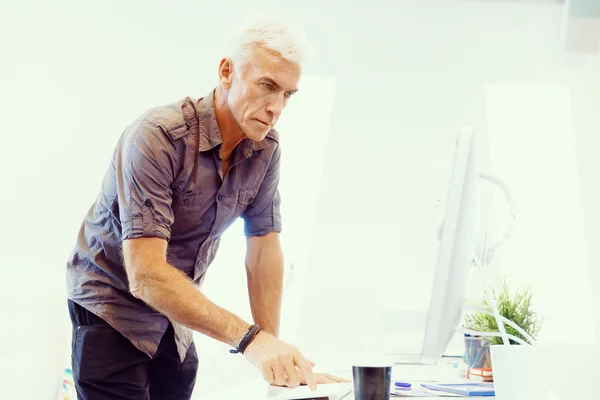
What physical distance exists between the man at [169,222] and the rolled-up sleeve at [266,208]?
0.11 ft

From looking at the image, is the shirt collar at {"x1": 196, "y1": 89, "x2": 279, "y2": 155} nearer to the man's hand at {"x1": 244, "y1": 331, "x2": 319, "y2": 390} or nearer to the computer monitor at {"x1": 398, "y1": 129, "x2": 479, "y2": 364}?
the man's hand at {"x1": 244, "y1": 331, "x2": 319, "y2": 390}

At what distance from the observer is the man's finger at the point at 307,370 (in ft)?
3.42

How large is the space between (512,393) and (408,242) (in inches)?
86.6

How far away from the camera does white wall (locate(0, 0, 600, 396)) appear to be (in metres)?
3.08

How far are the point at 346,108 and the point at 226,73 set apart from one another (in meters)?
1.79

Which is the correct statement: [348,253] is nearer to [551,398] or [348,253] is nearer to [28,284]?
[28,284]

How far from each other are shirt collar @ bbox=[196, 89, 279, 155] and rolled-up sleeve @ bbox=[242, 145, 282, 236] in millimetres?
91

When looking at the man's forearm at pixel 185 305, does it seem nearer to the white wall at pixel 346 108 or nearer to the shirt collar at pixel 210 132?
the shirt collar at pixel 210 132

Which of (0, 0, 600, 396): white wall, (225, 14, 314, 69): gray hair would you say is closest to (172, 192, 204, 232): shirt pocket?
(225, 14, 314, 69): gray hair

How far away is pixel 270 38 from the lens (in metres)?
1.47

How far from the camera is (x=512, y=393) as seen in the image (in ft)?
3.43

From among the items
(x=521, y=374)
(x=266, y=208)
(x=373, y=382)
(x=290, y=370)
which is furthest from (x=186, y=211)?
(x=521, y=374)

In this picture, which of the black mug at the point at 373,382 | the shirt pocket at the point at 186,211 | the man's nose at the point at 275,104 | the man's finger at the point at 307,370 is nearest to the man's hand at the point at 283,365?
the man's finger at the point at 307,370

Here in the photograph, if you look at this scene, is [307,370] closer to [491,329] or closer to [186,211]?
[186,211]
